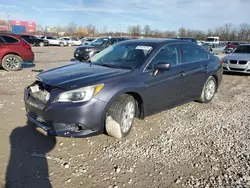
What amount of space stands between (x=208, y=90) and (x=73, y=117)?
373 centimetres

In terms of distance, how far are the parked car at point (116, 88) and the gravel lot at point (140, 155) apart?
32 cm

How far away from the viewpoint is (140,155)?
3.07 m

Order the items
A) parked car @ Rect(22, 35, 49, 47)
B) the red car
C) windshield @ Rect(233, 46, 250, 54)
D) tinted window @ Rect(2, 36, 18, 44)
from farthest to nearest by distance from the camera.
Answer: parked car @ Rect(22, 35, 49, 47) < windshield @ Rect(233, 46, 250, 54) < tinted window @ Rect(2, 36, 18, 44) < the red car

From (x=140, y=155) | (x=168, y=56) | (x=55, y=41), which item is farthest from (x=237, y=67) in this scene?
(x=55, y=41)

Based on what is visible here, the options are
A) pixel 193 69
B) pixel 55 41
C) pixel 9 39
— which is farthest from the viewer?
pixel 55 41

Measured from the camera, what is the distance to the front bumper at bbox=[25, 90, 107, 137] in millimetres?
2941

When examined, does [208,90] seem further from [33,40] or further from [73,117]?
[33,40]

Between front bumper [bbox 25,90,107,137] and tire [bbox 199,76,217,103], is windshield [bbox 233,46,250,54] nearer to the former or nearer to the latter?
tire [bbox 199,76,217,103]

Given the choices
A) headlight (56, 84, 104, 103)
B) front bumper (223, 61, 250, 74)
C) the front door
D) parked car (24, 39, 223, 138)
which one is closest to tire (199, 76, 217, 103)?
parked car (24, 39, 223, 138)

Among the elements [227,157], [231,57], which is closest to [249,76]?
[231,57]

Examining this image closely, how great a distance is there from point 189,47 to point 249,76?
6.59m

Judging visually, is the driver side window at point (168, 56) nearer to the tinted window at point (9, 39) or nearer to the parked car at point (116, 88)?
the parked car at point (116, 88)

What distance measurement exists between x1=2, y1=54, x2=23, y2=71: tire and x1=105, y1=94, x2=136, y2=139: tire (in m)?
7.75

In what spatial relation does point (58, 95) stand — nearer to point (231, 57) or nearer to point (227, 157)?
point (227, 157)
